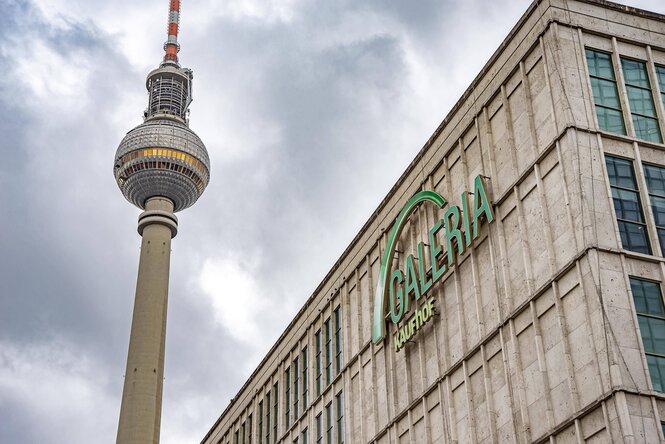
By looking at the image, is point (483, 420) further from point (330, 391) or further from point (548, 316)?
point (330, 391)

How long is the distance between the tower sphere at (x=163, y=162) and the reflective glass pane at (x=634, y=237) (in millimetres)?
100870

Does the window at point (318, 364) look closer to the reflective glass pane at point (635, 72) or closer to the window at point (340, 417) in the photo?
the window at point (340, 417)

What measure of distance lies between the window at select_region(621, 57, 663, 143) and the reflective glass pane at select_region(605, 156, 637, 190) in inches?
74.3

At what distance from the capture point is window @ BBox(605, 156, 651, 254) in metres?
35.2

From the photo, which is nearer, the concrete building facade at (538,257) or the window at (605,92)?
the concrete building facade at (538,257)

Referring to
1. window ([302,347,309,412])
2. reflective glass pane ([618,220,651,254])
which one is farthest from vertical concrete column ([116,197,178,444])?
reflective glass pane ([618,220,651,254])

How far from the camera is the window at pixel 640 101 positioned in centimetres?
3869

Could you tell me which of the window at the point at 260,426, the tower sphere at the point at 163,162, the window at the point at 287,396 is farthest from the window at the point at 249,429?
the tower sphere at the point at 163,162

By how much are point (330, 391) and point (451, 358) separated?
50.1 ft

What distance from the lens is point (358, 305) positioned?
55438 millimetres

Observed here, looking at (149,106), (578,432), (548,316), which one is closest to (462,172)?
(548,316)

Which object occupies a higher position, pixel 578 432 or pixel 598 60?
pixel 598 60

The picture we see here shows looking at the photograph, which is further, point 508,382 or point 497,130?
point 497,130

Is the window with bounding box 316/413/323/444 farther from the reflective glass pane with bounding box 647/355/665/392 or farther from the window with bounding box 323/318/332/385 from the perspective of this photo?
the reflective glass pane with bounding box 647/355/665/392
